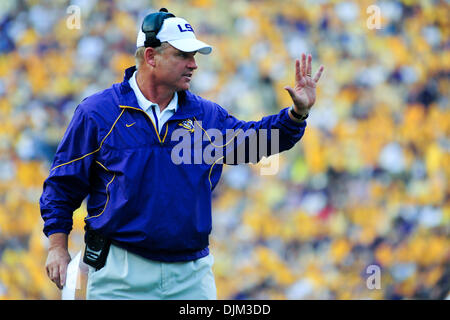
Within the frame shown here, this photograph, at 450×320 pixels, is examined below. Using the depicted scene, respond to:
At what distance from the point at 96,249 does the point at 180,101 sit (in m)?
0.61

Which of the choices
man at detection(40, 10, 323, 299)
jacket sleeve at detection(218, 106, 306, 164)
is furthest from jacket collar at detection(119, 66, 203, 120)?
jacket sleeve at detection(218, 106, 306, 164)

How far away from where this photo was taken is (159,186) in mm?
A: 2293

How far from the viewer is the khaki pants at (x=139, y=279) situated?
2333 millimetres

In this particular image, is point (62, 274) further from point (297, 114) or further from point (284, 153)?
point (284, 153)

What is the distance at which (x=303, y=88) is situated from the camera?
2.50 metres

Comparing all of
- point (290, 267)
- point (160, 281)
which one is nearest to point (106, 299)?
point (160, 281)

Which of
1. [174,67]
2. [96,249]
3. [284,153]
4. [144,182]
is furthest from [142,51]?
[284,153]

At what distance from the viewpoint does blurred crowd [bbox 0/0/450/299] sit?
13.6 feet

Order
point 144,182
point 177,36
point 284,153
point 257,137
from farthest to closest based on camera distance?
point 284,153 → point 257,137 → point 177,36 → point 144,182

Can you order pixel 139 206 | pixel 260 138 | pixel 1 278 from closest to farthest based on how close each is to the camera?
1. pixel 139 206
2. pixel 260 138
3. pixel 1 278

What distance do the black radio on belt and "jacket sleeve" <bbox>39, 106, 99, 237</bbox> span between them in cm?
10

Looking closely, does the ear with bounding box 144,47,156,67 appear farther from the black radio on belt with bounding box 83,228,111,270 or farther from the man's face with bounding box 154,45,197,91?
the black radio on belt with bounding box 83,228,111,270

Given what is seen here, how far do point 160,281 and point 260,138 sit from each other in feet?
2.13
